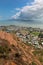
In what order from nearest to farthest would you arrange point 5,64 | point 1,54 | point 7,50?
point 5,64 → point 1,54 → point 7,50

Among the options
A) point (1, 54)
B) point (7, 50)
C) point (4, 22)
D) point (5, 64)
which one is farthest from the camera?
point (4, 22)

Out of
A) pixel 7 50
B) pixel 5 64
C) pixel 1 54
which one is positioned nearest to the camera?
pixel 5 64

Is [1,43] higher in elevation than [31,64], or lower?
higher

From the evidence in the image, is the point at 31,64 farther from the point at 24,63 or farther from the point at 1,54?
the point at 1,54

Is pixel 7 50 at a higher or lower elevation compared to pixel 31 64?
higher

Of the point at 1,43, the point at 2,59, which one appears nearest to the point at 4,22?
the point at 1,43

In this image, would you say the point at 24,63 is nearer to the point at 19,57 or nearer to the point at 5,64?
the point at 19,57

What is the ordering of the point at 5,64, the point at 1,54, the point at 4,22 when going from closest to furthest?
1. the point at 5,64
2. the point at 1,54
3. the point at 4,22

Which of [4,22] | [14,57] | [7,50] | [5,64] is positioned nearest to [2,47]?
[7,50]

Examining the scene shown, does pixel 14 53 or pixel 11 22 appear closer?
pixel 14 53
